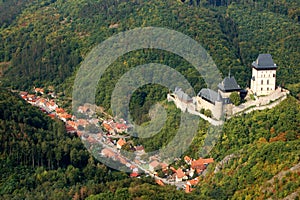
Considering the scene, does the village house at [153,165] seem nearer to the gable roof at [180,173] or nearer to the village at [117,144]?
the village at [117,144]

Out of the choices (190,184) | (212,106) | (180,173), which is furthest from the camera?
(212,106)

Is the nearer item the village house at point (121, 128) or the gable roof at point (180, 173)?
the gable roof at point (180, 173)

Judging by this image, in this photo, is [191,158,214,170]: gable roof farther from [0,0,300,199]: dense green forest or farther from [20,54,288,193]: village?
[0,0,300,199]: dense green forest

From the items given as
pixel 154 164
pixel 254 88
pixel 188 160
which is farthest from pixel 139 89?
pixel 254 88

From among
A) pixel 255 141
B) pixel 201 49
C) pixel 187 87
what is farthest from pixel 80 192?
pixel 201 49

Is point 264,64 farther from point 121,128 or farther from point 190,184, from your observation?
point 121,128

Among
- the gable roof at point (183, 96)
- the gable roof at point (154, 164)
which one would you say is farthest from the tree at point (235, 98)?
the gable roof at point (154, 164)

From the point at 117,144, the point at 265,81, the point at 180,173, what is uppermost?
the point at 265,81
